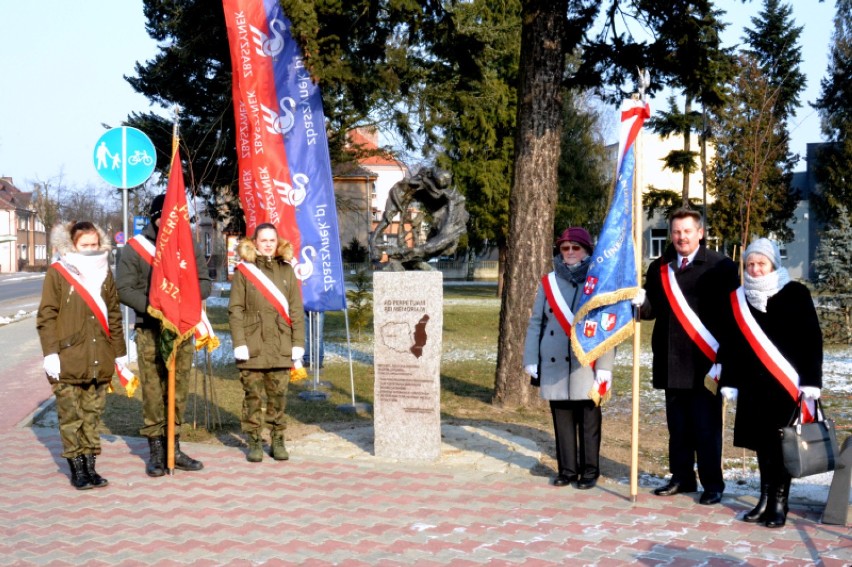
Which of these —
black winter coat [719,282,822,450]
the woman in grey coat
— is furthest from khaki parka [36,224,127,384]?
black winter coat [719,282,822,450]

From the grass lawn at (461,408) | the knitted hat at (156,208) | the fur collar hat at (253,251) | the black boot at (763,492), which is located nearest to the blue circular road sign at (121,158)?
the grass lawn at (461,408)

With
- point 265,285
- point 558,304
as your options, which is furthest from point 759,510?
point 265,285

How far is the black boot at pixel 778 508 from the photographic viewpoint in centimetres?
543

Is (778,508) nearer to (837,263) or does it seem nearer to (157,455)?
(157,455)

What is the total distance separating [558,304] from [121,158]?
7.14 m

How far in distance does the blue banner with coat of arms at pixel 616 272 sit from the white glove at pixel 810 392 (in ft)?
3.96

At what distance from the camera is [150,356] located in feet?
23.4

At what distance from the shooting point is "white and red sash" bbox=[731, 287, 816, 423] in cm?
534

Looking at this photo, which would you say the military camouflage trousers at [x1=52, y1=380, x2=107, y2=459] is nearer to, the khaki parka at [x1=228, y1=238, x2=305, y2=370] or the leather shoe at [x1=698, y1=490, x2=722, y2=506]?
the khaki parka at [x1=228, y1=238, x2=305, y2=370]

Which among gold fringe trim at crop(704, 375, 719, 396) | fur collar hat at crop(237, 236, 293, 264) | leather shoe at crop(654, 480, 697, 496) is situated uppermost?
fur collar hat at crop(237, 236, 293, 264)

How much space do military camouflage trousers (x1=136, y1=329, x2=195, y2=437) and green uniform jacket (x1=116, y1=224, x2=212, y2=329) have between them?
0.12 metres

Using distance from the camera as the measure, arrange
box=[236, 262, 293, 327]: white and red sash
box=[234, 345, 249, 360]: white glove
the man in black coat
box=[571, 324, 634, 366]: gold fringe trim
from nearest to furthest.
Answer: the man in black coat, box=[571, 324, 634, 366]: gold fringe trim, box=[234, 345, 249, 360]: white glove, box=[236, 262, 293, 327]: white and red sash

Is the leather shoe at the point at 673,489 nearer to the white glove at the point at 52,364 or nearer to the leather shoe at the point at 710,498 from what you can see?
the leather shoe at the point at 710,498

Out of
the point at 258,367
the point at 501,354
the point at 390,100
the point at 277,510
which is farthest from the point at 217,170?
the point at 277,510
